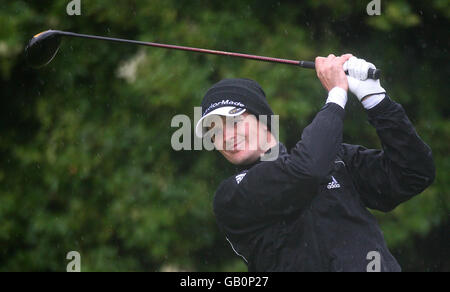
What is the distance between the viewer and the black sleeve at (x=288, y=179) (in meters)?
2.42

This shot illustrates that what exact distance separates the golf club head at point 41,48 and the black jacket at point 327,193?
1377 mm

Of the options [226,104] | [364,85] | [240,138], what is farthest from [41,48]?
[364,85]

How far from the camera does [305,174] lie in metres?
2.43

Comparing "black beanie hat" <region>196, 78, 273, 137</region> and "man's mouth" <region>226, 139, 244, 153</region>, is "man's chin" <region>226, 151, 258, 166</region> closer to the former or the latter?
"man's mouth" <region>226, 139, 244, 153</region>

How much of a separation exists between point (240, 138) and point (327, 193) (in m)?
0.45

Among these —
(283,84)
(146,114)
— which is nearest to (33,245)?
(146,114)

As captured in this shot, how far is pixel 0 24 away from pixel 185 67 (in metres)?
1.63

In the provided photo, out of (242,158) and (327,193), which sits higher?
(242,158)

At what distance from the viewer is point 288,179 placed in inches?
98.3

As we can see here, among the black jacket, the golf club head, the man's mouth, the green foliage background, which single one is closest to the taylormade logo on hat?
the man's mouth

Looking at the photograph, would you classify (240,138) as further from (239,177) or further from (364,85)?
(364,85)

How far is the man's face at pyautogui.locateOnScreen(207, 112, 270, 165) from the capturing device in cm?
278

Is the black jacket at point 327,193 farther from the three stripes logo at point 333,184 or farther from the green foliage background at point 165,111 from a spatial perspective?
the green foliage background at point 165,111
